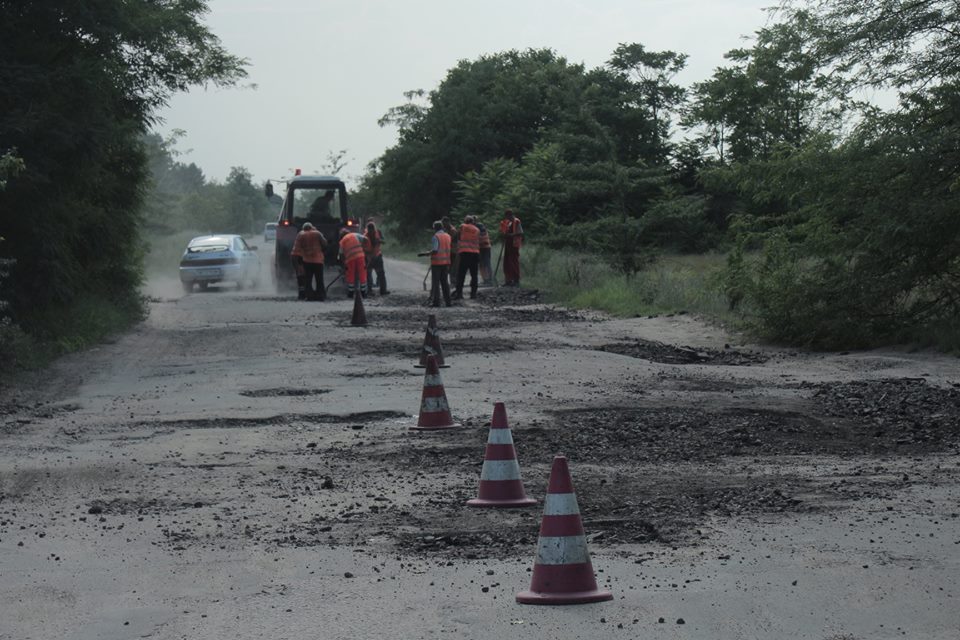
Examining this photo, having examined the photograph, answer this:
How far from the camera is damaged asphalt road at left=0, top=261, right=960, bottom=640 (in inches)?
237

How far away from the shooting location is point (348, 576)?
6660 millimetres

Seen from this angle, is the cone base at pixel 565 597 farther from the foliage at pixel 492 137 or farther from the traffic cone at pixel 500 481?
the foliage at pixel 492 137

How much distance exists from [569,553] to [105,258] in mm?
19827

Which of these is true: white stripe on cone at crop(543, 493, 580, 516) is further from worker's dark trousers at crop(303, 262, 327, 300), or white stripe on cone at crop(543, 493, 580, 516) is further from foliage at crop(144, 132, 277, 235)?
foliage at crop(144, 132, 277, 235)

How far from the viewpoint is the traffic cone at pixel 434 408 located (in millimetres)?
11664

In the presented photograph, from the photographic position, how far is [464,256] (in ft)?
102

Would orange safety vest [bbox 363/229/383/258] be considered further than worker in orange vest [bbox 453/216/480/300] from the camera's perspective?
Yes

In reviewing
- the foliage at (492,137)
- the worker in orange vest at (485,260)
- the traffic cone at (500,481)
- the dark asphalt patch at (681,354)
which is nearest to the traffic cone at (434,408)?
the traffic cone at (500,481)

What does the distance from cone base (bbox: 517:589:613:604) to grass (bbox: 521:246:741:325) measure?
16.1 metres

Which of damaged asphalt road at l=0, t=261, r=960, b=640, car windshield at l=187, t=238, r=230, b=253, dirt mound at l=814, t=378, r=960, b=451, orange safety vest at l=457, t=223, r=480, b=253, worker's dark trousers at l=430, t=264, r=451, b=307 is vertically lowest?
damaged asphalt road at l=0, t=261, r=960, b=640

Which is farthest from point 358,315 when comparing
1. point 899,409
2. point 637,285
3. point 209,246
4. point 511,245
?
point 209,246

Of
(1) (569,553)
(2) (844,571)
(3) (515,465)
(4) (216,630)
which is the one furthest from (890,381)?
(4) (216,630)

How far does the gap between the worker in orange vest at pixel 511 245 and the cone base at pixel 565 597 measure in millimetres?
28263

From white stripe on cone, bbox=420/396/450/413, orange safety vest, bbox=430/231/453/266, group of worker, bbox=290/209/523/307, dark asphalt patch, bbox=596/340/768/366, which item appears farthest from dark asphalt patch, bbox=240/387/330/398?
orange safety vest, bbox=430/231/453/266
